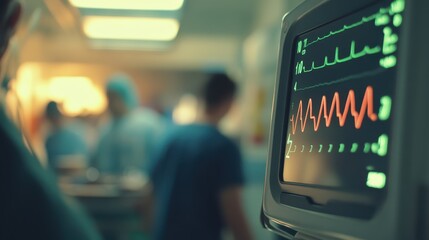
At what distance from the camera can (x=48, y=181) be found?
0.80 m

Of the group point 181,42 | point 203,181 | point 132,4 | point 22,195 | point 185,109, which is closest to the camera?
point 22,195

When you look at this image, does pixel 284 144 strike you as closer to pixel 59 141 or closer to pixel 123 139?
pixel 123 139

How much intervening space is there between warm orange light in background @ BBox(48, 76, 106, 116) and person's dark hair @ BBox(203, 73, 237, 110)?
482 cm

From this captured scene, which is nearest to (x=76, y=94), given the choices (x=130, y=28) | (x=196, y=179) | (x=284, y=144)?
(x=130, y=28)

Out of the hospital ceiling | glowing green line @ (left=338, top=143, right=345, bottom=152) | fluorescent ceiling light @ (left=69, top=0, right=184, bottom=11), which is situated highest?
the hospital ceiling

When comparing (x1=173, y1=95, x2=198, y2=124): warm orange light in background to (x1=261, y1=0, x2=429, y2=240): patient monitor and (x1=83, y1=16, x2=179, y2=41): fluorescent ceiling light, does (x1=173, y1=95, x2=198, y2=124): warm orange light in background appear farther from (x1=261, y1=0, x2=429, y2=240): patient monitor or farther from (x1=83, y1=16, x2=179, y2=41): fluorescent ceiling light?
(x1=261, y1=0, x2=429, y2=240): patient monitor

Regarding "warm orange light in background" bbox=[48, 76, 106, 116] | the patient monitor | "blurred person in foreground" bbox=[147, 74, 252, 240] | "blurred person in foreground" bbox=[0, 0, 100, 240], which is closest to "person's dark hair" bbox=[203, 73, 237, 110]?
"blurred person in foreground" bbox=[147, 74, 252, 240]

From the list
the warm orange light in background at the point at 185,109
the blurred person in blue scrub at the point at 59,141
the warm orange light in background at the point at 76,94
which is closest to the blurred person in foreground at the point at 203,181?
the blurred person in blue scrub at the point at 59,141

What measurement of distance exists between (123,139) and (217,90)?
60.0 inches

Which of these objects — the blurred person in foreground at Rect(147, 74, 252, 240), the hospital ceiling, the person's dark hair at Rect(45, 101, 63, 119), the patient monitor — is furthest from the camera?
the hospital ceiling

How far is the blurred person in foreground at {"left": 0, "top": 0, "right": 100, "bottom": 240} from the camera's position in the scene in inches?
28.8

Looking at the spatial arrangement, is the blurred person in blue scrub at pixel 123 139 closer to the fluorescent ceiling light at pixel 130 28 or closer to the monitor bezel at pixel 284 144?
the fluorescent ceiling light at pixel 130 28

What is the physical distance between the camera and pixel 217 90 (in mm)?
2027

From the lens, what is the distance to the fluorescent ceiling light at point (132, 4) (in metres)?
2.97
